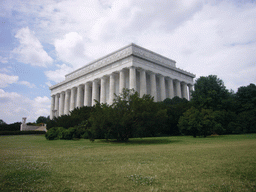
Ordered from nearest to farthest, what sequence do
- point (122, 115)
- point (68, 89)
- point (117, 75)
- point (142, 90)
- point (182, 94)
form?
point (122, 115) < point (142, 90) < point (117, 75) < point (182, 94) < point (68, 89)

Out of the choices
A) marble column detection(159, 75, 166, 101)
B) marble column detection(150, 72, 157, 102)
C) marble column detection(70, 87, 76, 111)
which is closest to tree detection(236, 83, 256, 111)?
marble column detection(159, 75, 166, 101)

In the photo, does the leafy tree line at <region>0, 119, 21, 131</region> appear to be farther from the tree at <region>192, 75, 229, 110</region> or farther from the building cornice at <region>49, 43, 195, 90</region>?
the tree at <region>192, 75, 229, 110</region>

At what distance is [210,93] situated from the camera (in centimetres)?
3872

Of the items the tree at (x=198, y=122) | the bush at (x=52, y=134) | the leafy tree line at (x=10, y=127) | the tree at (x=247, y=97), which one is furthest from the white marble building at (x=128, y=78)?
the bush at (x=52, y=134)

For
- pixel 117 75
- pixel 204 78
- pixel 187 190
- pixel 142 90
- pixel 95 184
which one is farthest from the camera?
pixel 117 75

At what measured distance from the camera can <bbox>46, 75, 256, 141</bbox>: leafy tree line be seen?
67.1 ft

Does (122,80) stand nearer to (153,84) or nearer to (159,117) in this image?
(153,84)

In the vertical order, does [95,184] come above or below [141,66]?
below

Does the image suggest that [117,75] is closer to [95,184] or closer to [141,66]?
[141,66]

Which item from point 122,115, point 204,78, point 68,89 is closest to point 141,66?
point 204,78

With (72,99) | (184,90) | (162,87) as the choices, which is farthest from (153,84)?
(72,99)

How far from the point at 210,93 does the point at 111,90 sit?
1030 inches

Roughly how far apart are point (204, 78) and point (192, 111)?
17.7 meters

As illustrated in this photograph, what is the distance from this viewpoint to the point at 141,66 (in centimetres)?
4947
